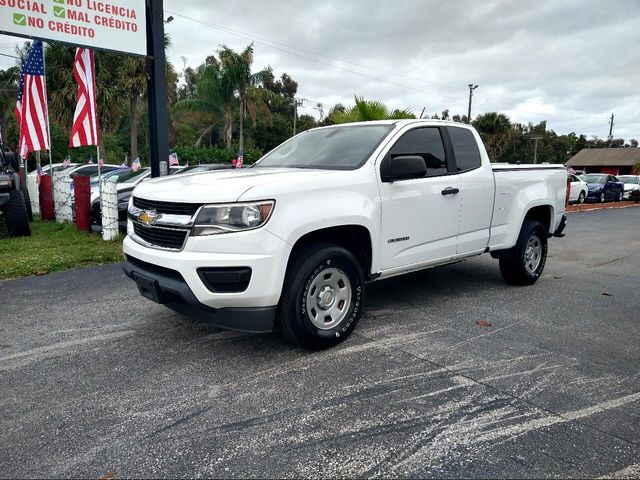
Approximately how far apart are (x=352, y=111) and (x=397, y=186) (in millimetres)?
9905

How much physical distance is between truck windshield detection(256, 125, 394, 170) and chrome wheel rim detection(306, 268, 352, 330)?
95 centimetres

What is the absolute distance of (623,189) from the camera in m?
25.9

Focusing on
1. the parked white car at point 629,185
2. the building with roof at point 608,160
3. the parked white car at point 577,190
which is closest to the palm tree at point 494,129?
the parked white car at point 629,185

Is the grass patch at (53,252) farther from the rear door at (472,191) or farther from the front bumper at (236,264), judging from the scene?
the rear door at (472,191)

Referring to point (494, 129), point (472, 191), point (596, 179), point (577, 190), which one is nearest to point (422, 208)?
point (472, 191)

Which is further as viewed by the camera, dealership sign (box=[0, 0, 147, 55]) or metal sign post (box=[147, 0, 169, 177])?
metal sign post (box=[147, 0, 169, 177])

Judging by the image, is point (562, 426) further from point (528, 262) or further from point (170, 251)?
point (528, 262)

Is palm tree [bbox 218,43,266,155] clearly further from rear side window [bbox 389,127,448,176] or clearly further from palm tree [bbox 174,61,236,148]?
rear side window [bbox 389,127,448,176]

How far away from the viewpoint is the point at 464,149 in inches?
205

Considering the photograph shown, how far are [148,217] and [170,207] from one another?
0.28 metres

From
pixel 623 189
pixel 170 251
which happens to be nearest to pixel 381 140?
pixel 170 251

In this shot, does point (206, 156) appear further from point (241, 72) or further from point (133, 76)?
point (133, 76)

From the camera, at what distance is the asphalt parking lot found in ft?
8.24

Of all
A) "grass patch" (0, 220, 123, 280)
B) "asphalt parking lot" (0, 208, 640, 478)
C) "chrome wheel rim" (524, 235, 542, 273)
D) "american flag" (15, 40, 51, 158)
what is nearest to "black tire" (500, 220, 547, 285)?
"chrome wheel rim" (524, 235, 542, 273)
